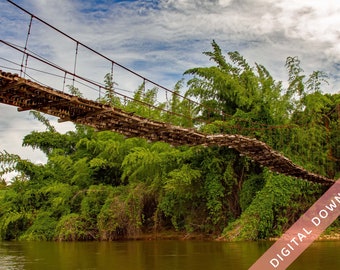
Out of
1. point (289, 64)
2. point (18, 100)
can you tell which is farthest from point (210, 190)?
point (18, 100)

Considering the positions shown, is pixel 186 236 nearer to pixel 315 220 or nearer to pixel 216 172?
pixel 216 172

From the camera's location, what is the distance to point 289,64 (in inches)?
617

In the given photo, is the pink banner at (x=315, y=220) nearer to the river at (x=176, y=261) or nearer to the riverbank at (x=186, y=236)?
the riverbank at (x=186, y=236)

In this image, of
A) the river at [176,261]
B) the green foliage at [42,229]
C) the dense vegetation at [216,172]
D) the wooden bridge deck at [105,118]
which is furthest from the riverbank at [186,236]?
the green foliage at [42,229]

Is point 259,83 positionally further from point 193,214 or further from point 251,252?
point 251,252

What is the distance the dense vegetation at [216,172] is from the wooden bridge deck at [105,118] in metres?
2.12

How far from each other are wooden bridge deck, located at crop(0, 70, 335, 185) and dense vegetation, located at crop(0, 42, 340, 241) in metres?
2.12

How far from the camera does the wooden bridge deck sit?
6.72m

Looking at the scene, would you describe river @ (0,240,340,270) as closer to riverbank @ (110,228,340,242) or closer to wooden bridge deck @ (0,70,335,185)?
wooden bridge deck @ (0,70,335,185)

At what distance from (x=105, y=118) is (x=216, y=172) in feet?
23.9

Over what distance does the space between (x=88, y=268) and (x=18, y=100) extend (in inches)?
132

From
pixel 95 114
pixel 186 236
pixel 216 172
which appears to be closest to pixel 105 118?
pixel 95 114

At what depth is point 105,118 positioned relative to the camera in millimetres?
8453

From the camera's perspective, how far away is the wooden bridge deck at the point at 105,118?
6.72m
